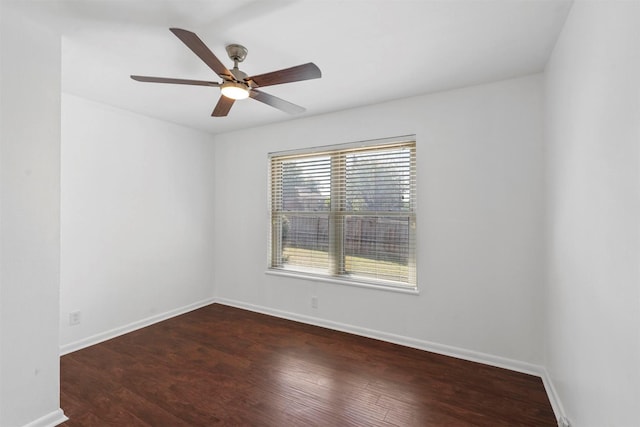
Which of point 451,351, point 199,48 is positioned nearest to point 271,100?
point 199,48

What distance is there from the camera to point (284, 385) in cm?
237

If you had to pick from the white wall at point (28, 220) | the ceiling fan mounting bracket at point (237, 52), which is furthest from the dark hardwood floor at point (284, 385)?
the ceiling fan mounting bracket at point (237, 52)

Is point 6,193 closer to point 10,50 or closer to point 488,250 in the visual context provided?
point 10,50

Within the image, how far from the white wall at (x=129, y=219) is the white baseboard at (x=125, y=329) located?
11mm

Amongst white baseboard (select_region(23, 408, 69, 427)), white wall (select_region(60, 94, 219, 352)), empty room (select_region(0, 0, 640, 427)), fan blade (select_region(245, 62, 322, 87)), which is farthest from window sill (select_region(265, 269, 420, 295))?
white baseboard (select_region(23, 408, 69, 427))

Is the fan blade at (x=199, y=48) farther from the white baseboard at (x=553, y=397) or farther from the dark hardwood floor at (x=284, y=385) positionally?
the white baseboard at (x=553, y=397)

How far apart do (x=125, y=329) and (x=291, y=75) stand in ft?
10.8

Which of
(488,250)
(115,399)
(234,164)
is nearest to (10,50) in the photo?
(115,399)

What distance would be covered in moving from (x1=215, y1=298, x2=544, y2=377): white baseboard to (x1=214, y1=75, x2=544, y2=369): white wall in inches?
0.9

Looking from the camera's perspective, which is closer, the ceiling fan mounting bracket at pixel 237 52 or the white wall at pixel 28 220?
the white wall at pixel 28 220

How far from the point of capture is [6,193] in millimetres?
1748

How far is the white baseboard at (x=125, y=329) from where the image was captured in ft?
9.67

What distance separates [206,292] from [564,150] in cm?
432

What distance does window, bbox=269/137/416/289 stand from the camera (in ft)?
10.4
